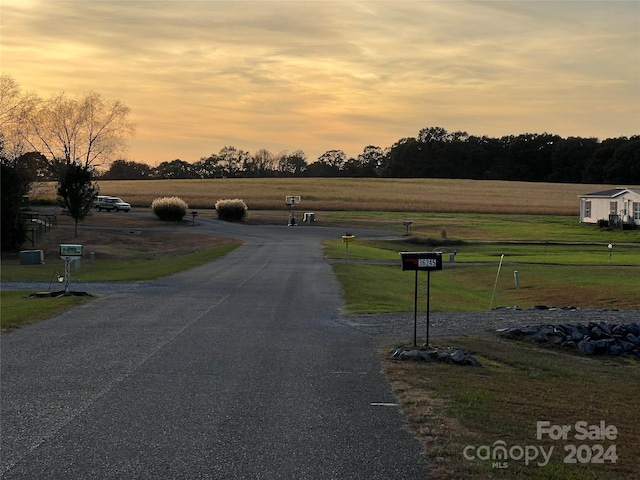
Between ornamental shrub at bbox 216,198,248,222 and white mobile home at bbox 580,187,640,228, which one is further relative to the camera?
ornamental shrub at bbox 216,198,248,222

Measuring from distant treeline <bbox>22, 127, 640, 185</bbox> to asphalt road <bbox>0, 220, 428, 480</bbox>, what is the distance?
11195 cm

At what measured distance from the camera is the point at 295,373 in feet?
39.0

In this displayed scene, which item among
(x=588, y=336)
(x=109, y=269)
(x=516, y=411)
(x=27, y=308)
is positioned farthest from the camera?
(x=109, y=269)

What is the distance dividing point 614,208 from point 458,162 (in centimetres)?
7639

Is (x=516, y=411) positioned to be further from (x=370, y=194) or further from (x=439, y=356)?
(x=370, y=194)

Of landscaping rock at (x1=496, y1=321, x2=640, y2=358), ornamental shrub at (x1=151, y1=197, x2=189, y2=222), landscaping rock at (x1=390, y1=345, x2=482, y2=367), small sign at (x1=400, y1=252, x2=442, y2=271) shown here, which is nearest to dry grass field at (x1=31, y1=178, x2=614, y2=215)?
ornamental shrub at (x1=151, y1=197, x2=189, y2=222)

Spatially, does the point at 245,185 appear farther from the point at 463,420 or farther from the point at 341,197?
the point at 463,420

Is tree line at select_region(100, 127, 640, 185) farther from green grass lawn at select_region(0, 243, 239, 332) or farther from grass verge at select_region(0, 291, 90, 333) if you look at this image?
grass verge at select_region(0, 291, 90, 333)

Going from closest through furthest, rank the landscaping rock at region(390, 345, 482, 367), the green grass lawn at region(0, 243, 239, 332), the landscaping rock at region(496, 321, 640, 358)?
the landscaping rock at region(390, 345, 482, 367) < the landscaping rock at region(496, 321, 640, 358) < the green grass lawn at region(0, 243, 239, 332)

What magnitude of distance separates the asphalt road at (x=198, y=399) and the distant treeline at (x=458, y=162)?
112m

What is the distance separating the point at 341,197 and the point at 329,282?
73011 millimetres

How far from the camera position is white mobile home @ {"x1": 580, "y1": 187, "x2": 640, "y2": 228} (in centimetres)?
7181

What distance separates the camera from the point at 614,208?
246ft

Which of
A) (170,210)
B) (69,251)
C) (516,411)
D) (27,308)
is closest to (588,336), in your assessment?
(516,411)
